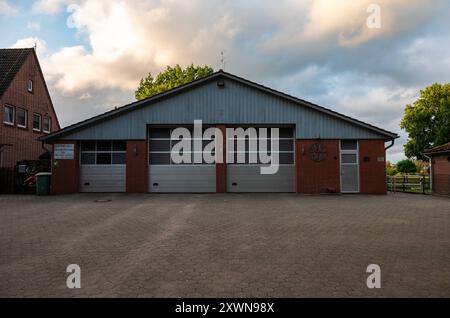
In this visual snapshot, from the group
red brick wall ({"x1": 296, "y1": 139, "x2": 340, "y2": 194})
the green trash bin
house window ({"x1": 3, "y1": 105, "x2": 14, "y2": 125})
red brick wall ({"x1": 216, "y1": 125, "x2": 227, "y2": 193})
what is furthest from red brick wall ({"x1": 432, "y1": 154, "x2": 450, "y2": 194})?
house window ({"x1": 3, "y1": 105, "x2": 14, "y2": 125})

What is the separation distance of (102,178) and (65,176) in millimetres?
1968

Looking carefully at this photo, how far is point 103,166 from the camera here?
1762cm

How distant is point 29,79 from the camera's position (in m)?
24.8

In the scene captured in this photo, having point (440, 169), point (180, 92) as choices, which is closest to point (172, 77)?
point (180, 92)

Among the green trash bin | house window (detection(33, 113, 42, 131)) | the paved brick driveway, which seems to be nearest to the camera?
the paved brick driveway

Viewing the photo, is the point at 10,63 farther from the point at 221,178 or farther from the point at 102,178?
the point at 221,178

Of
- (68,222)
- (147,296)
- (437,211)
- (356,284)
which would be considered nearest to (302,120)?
(437,211)

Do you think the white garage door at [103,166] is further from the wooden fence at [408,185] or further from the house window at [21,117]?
the wooden fence at [408,185]

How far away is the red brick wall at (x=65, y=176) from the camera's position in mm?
17281

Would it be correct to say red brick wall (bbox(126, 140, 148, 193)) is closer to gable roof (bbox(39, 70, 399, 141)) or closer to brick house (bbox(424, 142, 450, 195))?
gable roof (bbox(39, 70, 399, 141))

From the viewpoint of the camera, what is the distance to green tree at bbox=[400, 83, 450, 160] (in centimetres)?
3719

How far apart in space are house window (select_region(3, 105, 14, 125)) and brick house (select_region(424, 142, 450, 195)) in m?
28.0

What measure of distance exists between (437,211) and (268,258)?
8711mm
